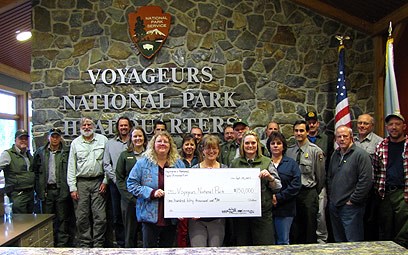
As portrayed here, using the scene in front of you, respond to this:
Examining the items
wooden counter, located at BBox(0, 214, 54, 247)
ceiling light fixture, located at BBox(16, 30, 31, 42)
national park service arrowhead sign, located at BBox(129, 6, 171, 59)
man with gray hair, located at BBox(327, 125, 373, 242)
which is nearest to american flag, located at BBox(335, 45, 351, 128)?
man with gray hair, located at BBox(327, 125, 373, 242)

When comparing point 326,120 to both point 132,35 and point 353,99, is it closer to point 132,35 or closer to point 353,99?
point 353,99

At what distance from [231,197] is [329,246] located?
103cm

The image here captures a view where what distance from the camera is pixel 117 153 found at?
4184 millimetres

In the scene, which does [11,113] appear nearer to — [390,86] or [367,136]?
[367,136]

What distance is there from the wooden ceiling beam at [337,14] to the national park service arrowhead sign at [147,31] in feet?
6.56

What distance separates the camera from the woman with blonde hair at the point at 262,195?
3.10 metres

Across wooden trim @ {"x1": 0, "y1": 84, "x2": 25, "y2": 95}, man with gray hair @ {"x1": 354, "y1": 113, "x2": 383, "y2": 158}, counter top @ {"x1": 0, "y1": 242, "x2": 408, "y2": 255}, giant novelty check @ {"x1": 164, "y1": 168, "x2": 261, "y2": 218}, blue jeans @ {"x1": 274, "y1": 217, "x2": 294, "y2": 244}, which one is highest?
wooden trim @ {"x1": 0, "y1": 84, "x2": 25, "y2": 95}

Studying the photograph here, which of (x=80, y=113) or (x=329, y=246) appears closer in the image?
(x=329, y=246)

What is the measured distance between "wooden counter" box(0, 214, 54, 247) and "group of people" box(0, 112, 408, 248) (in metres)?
0.70

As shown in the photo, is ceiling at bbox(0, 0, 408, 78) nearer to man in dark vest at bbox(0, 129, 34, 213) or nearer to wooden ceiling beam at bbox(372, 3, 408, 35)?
wooden ceiling beam at bbox(372, 3, 408, 35)

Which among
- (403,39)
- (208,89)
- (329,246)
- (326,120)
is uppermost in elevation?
(403,39)

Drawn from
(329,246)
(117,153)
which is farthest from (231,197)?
(117,153)

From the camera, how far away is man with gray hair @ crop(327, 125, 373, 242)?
129 inches

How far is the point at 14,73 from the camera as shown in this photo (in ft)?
27.3
